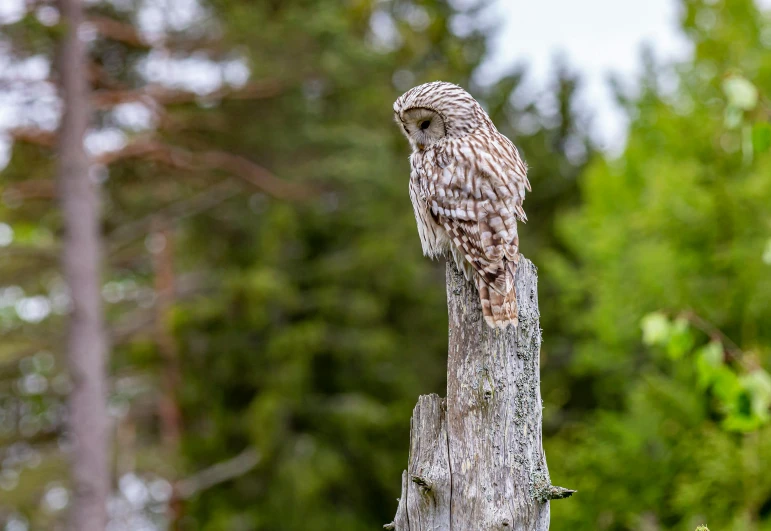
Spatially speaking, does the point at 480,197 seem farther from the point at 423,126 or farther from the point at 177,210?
the point at 177,210

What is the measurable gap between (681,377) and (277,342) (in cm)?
782

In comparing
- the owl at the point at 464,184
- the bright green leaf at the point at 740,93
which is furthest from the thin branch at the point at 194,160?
the bright green leaf at the point at 740,93

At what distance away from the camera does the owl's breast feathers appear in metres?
3.93

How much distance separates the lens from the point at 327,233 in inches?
707

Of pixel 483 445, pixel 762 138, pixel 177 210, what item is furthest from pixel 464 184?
pixel 177 210

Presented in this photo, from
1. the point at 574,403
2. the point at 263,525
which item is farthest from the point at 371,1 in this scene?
the point at 263,525

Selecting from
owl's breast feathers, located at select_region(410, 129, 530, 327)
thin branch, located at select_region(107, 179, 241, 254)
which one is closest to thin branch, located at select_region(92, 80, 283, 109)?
thin branch, located at select_region(107, 179, 241, 254)

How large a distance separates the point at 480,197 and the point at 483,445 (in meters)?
1.64

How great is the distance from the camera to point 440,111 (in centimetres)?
496

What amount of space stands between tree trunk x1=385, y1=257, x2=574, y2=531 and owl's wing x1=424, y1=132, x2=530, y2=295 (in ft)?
1.82

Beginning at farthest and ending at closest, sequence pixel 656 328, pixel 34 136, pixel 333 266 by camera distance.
Result: pixel 333 266, pixel 34 136, pixel 656 328

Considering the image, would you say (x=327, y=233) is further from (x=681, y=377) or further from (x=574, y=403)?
(x=681, y=377)

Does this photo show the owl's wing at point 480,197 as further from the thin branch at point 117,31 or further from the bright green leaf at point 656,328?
the thin branch at point 117,31

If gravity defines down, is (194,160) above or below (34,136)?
above
